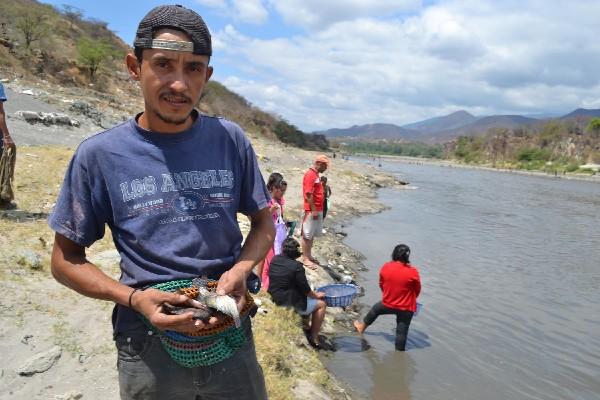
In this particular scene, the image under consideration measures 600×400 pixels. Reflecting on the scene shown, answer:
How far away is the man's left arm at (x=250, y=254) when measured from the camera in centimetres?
171

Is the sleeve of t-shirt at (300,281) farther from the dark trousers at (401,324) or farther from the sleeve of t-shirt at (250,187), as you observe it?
the sleeve of t-shirt at (250,187)

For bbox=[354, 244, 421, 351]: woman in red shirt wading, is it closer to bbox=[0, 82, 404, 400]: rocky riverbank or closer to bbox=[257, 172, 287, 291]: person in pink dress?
bbox=[0, 82, 404, 400]: rocky riverbank

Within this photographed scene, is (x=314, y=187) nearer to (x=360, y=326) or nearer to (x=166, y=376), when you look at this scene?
(x=360, y=326)

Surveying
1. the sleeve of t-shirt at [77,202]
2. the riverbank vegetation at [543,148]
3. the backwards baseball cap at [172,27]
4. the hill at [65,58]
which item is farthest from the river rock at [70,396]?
the riverbank vegetation at [543,148]

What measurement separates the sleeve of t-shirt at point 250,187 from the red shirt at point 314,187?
21.6 ft

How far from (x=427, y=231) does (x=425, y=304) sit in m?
7.88

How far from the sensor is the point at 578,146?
259 feet

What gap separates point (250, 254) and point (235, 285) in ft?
0.58

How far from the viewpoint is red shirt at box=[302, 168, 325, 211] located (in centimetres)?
860

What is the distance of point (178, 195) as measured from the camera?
1.72 m

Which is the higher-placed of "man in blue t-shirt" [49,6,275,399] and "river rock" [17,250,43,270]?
"man in blue t-shirt" [49,6,275,399]

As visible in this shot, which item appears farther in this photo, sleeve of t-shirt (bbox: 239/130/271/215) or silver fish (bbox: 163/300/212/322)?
sleeve of t-shirt (bbox: 239/130/271/215)

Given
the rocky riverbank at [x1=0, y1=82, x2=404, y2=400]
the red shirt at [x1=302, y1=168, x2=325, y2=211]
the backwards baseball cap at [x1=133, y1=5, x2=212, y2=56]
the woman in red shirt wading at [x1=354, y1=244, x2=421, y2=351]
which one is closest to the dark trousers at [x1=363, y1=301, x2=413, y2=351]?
the woman in red shirt wading at [x1=354, y1=244, x2=421, y2=351]

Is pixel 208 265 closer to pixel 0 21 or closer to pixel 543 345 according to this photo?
pixel 543 345
